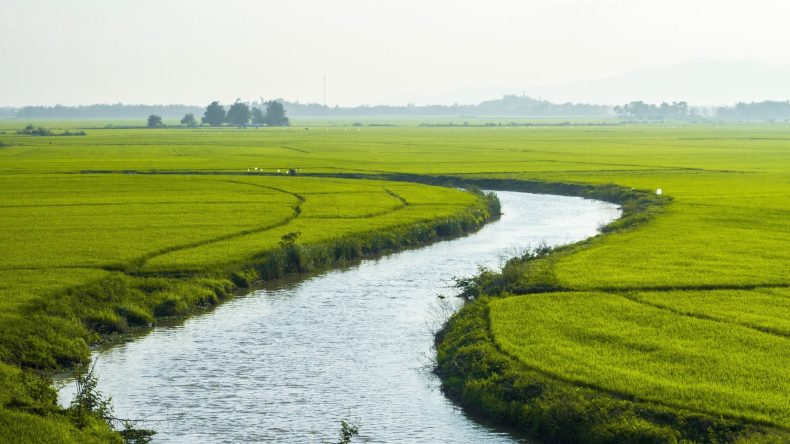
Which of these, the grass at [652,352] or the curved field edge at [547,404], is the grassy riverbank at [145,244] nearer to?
the curved field edge at [547,404]

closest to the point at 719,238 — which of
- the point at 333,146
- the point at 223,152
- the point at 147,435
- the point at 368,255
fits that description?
the point at 368,255

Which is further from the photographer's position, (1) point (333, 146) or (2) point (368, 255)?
(1) point (333, 146)

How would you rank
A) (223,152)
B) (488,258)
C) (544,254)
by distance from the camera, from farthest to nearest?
(223,152)
(488,258)
(544,254)

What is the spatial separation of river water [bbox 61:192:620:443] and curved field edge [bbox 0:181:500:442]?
73 centimetres

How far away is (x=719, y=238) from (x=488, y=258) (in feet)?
25.8

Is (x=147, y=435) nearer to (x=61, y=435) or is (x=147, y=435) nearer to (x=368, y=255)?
(x=61, y=435)

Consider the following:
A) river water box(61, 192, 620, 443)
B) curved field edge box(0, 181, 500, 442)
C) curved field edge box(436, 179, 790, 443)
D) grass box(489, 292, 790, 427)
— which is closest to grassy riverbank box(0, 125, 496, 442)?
curved field edge box(0, 181, 500, 442)

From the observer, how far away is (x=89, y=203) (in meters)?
45.0

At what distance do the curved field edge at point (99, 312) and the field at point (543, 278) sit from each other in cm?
8

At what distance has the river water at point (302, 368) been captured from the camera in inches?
650

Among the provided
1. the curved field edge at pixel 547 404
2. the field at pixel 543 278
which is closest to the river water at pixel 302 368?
the curved field edge at pixel 547 404

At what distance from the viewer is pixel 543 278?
2597 centimetres

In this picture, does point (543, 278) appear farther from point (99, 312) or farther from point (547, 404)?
point (99, 312)

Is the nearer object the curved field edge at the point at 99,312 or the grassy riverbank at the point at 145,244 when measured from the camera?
the curved field edge at the point at 99,312
